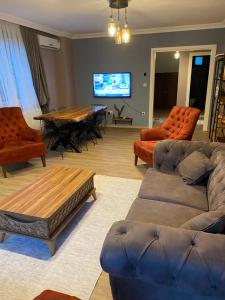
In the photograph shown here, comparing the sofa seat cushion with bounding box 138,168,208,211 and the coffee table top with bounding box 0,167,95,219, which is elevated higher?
the sofa seat cushion with bounding box 138,168,208,211

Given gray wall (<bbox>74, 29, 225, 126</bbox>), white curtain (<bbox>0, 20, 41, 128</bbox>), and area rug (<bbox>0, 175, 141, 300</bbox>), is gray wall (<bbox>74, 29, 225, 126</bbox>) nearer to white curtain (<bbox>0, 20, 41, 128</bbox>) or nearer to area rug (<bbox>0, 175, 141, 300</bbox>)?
white curtain (<bbox>0, 20, 41, 128</bbox>)

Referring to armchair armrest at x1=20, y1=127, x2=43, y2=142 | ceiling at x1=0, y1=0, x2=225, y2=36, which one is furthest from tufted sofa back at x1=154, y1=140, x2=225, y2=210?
ceiling at x1=0, y1=0, x2=225, y2=36

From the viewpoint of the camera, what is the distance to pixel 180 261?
107cm

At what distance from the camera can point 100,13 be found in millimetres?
4070

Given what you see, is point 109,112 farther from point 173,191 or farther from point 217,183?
point 217,183

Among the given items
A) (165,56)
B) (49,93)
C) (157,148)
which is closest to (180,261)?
(157,148)

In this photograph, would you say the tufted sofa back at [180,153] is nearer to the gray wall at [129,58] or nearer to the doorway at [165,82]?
the gray wall at [129,58]

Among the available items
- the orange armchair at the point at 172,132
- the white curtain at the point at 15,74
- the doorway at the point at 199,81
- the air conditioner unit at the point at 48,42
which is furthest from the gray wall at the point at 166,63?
the orange armchair at the point at 172,132

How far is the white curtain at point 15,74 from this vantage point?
14.2 feet

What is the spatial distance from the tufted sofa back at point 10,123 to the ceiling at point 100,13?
5.39ft

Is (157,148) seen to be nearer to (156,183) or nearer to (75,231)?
(156,183)

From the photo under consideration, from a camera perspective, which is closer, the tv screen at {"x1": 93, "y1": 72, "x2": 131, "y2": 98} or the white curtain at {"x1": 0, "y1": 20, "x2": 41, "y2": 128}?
the white curtain at {"x1": 0, "y1": 20, "x2": 41, "y2": 128}

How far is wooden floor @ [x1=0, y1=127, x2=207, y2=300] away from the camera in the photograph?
3.40 m

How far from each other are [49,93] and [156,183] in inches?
179
